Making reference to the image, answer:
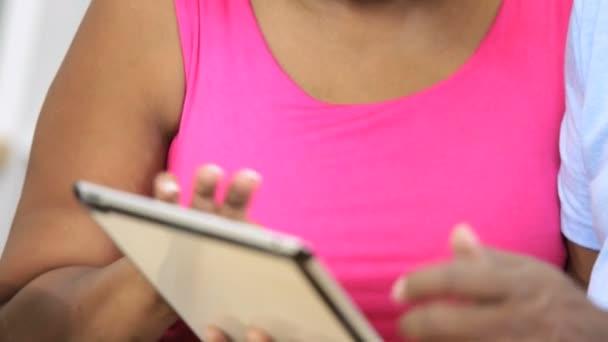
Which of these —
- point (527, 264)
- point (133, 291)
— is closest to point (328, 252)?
point (133, 291)

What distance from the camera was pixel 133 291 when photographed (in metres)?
0.69

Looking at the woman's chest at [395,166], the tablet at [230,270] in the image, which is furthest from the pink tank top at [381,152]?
the tablet at [230,270]

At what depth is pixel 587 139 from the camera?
Result: 2.56 feet

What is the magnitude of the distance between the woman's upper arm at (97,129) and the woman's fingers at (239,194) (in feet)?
0.96

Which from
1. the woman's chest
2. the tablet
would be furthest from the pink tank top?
the tablet

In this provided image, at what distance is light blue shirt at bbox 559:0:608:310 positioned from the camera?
76 centimetres

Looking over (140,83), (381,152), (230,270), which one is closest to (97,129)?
(140,83)

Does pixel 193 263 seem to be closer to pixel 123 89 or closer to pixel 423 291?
pixel 423 291

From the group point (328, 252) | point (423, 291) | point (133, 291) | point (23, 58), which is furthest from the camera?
point (23, 58)

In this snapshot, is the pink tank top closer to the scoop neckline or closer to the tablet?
the scoop neckline

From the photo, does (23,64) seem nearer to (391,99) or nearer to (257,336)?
(391,99)

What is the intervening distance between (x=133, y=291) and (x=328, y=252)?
197 mm

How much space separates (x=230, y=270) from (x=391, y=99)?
36 cm

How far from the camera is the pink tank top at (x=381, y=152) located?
2.70 feet
